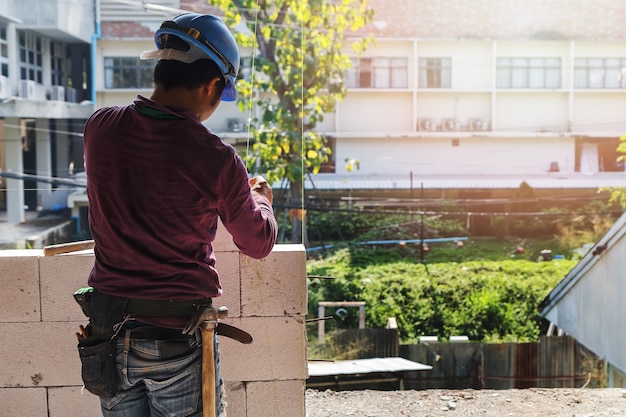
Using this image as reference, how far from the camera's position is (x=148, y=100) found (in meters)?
1.64

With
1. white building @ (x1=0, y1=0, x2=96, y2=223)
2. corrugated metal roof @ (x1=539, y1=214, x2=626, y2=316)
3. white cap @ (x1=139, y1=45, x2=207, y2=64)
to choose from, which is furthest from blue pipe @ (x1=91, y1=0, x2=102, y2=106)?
white cap @ (x1=139, y1=45, x2=207, y2=64)

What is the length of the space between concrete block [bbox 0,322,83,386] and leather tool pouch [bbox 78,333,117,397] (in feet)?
3.54

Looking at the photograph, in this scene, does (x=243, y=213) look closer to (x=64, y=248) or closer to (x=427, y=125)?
(x=64, y=248)

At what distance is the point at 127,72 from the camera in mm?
10281

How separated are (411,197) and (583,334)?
9237mm

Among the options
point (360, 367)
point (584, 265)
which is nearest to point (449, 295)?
point (584, 265)

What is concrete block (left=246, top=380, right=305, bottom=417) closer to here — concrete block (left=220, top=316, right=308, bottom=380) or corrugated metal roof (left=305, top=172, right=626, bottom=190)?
concrete block (left=220, top=316, right=308, bottom=380)

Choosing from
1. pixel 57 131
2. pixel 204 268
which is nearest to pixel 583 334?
pixel 57 131

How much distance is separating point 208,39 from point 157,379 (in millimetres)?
701

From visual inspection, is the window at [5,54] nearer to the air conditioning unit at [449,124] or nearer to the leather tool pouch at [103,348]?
the leather tool pouch at [103,348]

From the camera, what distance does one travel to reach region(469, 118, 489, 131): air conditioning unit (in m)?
16.9

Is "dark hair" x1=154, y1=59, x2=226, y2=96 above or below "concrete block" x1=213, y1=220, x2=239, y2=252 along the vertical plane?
above

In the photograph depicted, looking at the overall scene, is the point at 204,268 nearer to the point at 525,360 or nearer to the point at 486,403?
the point at 486,403

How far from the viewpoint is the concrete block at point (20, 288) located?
8.65 feet
